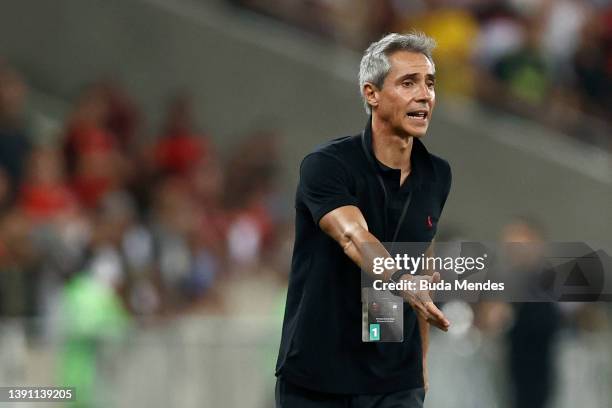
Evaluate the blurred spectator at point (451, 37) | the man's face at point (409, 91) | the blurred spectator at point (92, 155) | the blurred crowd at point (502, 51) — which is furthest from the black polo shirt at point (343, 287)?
the blurred crowd at point (502, 51)

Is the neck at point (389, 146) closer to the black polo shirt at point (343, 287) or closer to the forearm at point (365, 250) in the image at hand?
the black polo shirt at point (343, 287)

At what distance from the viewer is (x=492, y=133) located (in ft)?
50.9

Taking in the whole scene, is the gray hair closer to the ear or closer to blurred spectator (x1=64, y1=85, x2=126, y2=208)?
the ear

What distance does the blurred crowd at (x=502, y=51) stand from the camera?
51.2 ft

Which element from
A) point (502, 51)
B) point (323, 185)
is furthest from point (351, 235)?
point (502, 51)

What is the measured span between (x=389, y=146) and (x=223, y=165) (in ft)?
28.8

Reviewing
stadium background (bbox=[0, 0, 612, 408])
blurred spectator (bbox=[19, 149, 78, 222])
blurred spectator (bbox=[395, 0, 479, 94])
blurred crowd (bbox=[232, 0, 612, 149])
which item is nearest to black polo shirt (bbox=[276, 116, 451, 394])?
stadium background (bbox=[0, 0, 612, 408])

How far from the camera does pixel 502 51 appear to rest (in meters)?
15.8

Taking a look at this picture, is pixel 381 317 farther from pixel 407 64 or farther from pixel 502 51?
pixel 502 51

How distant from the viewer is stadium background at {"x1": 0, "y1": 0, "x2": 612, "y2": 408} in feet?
35.1

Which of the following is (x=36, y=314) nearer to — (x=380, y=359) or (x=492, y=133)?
(x=380, y=359)

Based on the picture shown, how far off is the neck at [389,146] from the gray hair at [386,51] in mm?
170

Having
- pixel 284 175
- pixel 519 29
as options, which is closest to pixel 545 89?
pixel 519 29

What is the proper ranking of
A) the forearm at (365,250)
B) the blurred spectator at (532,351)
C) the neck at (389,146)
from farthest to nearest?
the blurred spectator at (532,351) → the neck at (389,146) → the forearm at (365,250)
